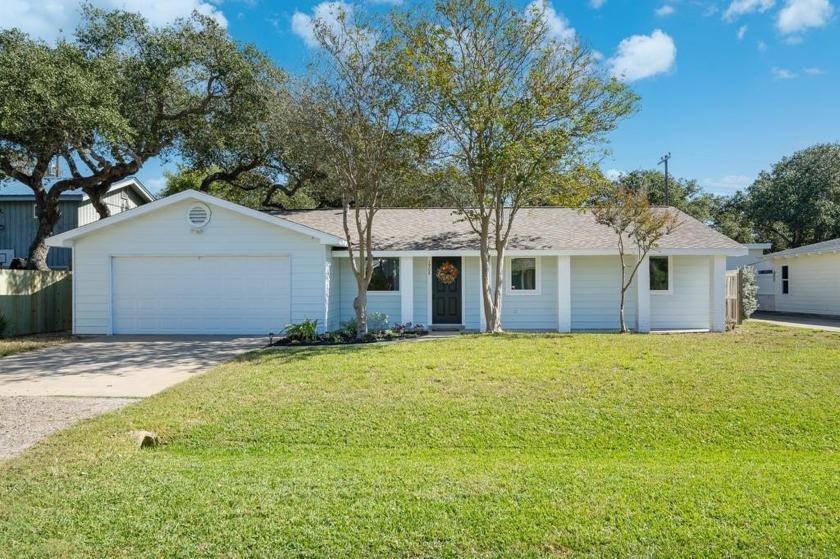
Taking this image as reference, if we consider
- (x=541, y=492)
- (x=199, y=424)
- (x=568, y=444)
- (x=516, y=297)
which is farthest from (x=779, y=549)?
(x=516, y=297)

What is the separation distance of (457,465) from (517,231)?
38.4 ft

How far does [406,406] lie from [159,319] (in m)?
10.4

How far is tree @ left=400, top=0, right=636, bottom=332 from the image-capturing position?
38.9 ft

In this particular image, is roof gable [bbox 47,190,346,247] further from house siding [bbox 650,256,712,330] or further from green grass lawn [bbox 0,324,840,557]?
house siding [bbox 650,256,712,330]

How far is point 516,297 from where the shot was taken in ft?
49.0

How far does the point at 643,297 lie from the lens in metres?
14.2

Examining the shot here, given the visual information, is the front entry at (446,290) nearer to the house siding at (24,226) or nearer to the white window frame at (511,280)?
the white window frame at (511,280)

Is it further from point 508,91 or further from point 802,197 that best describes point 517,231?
point 802,197

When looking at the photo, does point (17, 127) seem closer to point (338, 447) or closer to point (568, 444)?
point (338, 447)

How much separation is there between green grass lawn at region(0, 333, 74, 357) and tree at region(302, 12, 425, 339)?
23.6 feet

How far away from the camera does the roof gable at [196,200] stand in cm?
1330

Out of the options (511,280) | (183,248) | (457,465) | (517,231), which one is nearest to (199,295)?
(183,248)

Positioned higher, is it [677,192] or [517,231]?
[677,192]

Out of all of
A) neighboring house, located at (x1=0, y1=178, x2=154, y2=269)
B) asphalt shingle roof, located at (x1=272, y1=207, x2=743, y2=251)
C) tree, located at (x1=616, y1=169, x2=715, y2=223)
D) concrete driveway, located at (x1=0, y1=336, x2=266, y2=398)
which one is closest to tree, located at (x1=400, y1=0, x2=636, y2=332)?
asphalt shingle roof, located at (x1=272, y1=207, x2=743, y2=251)
